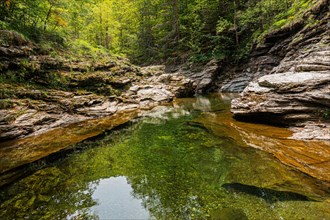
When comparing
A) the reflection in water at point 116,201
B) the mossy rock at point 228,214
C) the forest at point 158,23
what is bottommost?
the reflection in water at point 116,201

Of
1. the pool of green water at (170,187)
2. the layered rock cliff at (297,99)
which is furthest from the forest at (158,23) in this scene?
the layered rock cliff at (297,99)

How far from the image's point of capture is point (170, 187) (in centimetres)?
554

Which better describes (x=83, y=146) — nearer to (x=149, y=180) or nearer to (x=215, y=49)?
(x=149, y=180)

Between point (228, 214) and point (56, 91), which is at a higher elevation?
point (56, 91)

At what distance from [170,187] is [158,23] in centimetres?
3713

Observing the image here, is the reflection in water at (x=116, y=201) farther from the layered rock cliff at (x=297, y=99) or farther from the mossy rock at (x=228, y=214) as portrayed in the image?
the layered rock cliff at (x=297, y=99)

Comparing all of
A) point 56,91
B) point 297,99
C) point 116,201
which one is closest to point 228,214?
point 116,201

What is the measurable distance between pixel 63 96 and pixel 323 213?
13492 millimetres

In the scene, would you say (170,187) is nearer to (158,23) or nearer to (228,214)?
(228,214)

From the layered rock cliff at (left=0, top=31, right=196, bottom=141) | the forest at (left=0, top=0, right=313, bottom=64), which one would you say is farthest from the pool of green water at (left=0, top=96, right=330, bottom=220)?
the forest at (left=0, top=0, right=313, bottom=64)

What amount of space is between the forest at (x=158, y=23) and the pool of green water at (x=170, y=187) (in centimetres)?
1107

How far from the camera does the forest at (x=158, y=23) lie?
16.3 meters

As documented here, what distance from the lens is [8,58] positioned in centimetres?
1279

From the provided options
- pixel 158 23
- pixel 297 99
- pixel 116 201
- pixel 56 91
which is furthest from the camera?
pixel 158 23
